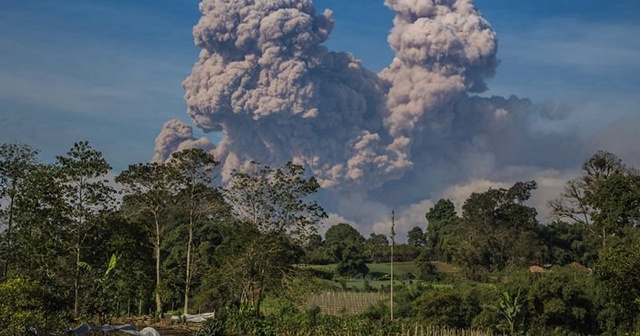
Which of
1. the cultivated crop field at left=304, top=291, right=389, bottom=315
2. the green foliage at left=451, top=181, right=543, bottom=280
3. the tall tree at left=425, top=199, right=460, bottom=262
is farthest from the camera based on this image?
the tall tree at left=425, top=199, right=460, bottom=262

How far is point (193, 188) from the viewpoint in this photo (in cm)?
3775

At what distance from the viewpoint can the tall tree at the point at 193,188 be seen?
37.4m

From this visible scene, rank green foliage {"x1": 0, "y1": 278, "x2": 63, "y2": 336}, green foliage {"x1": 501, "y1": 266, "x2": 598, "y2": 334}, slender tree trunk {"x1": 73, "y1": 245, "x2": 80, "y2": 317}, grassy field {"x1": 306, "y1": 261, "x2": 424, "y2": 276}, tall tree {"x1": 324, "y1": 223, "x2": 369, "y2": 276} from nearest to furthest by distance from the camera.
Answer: green foliage {"x1": 0, "y1": 278, "x2": 63, "y2": 336}
slender tree trunk {"x1": 73, "y1": 245, "x2": 80, "y2": 317}
green foliage {"x1": 501, "y1": 266, "x2": 598, "y2": 334}
tall tree {"x1": 324, "y1": 223, "x2": 369, "y2": 276}
grassy field {"x1": 306, "y1": 261, "x2": 424, "y2": 276}

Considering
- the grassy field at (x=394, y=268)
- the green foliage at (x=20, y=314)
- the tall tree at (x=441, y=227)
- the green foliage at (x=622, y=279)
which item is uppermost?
the tall tree at (x=441, y=227)

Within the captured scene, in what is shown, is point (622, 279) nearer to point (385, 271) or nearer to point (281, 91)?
point (385, 271)

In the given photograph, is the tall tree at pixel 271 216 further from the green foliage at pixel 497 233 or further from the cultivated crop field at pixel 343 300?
the green foliage at pixel 497 233

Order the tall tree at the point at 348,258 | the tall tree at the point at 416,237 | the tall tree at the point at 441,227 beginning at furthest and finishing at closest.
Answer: the tall tree at the point at 416,237
the tall tree at the point at 441,227
the tall tree at the point at 348,258

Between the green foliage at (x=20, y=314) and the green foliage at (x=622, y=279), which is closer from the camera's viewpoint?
the green foliage at (x=20, y=314)

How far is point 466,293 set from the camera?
3528cm

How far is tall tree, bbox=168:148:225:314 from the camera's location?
37.4 metres

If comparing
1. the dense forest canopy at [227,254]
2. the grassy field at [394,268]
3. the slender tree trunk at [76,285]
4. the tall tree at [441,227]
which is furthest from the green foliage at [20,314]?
the tall tree at [441,227]

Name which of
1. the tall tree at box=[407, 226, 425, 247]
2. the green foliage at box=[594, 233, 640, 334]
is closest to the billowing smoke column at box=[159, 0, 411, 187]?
the tall tree at box=[407, 226, 425, 247]

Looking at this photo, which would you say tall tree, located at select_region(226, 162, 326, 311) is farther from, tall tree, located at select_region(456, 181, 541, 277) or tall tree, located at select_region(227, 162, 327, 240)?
tall tree, located at select_region(456, 181, 541, 277)

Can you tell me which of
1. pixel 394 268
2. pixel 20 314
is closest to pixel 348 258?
pixel 394 268
